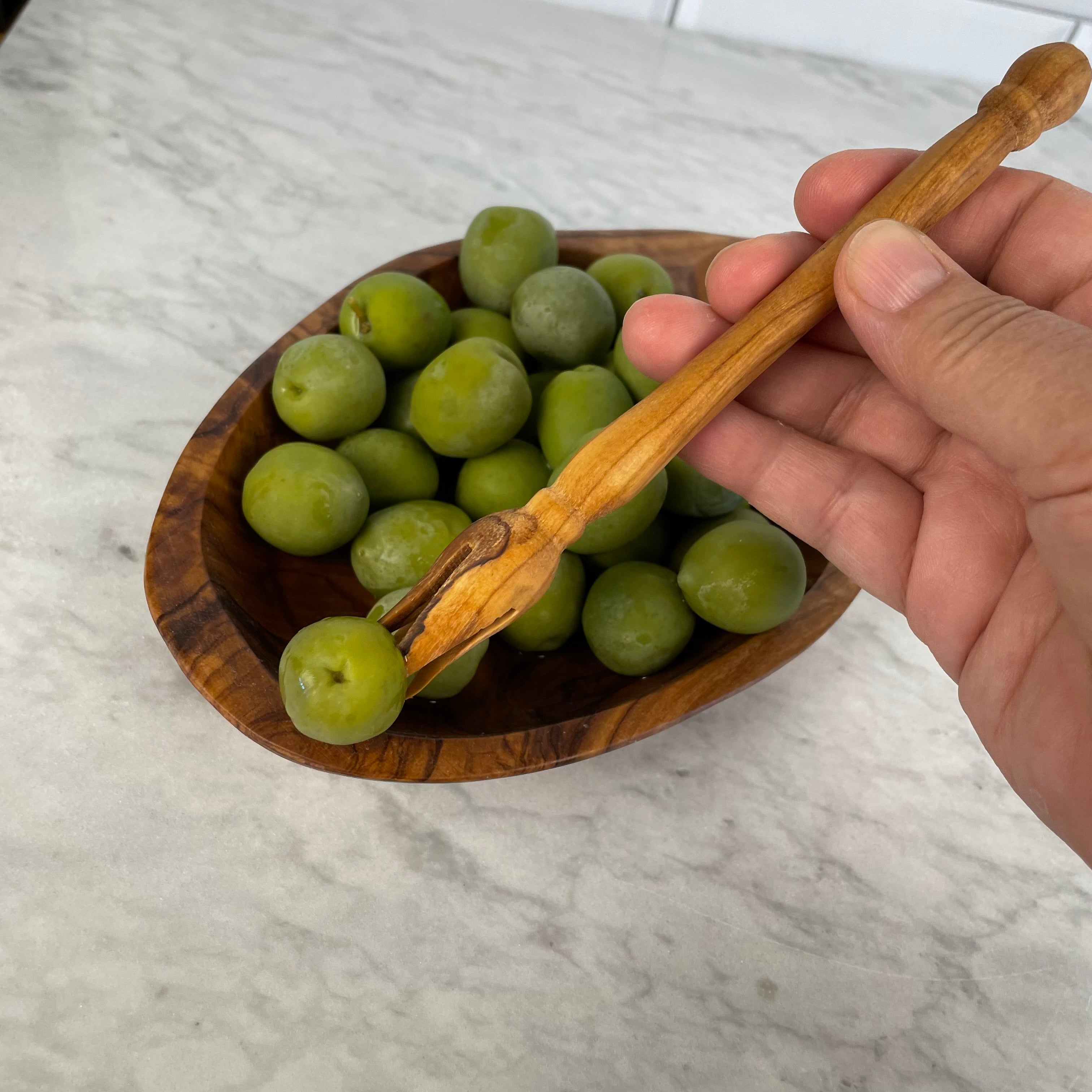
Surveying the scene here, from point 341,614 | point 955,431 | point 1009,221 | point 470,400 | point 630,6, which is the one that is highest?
point 630,6

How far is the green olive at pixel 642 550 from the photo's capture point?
88 centimetres

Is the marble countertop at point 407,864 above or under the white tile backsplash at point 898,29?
under

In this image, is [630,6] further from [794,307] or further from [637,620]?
[637,620]

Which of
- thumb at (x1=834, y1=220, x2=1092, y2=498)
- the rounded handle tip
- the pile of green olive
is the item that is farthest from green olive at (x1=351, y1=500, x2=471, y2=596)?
the rounded handle tip

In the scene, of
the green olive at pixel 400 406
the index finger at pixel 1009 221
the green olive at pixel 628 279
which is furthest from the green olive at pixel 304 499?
the index finger at pixel 1009 221

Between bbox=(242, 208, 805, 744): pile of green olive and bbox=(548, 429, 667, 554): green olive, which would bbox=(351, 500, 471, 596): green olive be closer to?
bbox=(242, 208, 805, 744): pile of green olive

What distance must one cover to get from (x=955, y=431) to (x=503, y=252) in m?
0.50

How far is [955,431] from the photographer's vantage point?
0.66 m

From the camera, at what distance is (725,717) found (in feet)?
3.05

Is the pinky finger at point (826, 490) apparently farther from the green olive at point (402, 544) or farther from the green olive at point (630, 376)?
the green olive at point (402, 544)

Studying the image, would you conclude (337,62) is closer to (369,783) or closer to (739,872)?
(369,783)

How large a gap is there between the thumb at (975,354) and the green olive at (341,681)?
1.33 feet

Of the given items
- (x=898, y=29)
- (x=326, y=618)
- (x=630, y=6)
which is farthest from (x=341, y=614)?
(x=898, y=29)

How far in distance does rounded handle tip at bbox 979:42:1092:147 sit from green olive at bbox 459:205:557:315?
0.42 m
